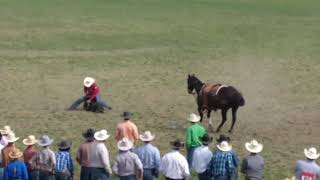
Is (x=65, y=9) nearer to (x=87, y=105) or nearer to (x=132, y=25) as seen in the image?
(x=132, y=25)

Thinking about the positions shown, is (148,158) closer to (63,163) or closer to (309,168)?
(63,163)

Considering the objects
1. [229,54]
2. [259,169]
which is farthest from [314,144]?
[229,54]

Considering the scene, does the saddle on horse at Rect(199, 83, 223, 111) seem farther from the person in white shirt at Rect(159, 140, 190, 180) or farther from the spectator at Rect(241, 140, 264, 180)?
the person in white shirt at Rect(159, 140, 190, 180)

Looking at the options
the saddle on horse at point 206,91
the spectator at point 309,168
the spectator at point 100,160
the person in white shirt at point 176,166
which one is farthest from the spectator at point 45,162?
the saddle on horse at point 206,91

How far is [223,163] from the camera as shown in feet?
46.7

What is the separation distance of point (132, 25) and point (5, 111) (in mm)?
18785

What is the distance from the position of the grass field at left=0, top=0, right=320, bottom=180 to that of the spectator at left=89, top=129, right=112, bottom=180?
283 cm

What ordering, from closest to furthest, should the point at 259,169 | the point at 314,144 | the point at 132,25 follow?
the point at 259,169 → the point at 314,144 → the point at 132,25

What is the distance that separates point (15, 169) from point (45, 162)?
74cm

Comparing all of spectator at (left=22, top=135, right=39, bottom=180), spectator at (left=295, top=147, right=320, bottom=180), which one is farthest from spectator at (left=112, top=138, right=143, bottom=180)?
spectator at (left=295, top=147, right=320, bottom=180)

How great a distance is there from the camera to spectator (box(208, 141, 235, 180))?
14.2 meters

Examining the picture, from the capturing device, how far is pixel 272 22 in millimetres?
44406

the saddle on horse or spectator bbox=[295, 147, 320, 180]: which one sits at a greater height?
the saddle on horse

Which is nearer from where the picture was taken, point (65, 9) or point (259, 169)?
point (259, 169)
